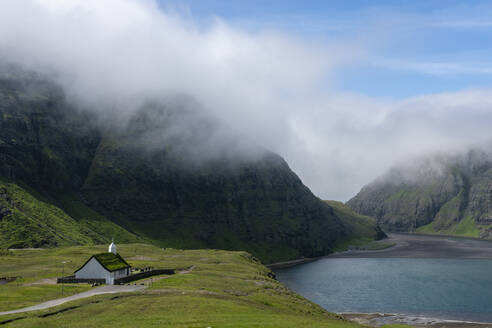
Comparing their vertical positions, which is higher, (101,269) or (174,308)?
(101,269)

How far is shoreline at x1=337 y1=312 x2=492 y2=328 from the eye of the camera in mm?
123750

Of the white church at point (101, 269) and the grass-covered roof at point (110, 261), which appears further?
the grass-covered roof at point (110, 261)

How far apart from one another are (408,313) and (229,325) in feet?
355

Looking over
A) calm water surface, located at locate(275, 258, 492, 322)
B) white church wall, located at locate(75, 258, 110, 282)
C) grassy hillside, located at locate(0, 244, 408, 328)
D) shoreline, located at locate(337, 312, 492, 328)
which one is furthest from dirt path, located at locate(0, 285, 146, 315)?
Result: calm water surface, located at locate(275, 258, 492, 322)

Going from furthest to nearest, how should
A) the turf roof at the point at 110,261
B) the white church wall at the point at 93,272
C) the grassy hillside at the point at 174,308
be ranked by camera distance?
the white church wall at the point at 93,272 < the turf roof at the point at 110,261 < the grassy hillside at the point at 174,308

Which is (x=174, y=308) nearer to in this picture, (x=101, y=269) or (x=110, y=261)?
(x=101, y=269)

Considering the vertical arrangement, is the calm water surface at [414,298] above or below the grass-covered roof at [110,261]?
below

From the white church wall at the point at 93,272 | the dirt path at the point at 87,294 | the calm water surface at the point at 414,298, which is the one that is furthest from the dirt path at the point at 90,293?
the calm water surface at the point at 414,298

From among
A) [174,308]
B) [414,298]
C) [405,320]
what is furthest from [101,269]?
[414,298]

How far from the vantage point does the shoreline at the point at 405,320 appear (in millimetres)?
123750

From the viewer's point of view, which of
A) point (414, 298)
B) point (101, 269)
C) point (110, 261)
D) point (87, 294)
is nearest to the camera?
point (87, 294)

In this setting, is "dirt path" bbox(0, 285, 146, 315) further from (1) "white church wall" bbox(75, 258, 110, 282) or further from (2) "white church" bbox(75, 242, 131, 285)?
(1) "white church wall" bbox(75, 258, 110, 282)

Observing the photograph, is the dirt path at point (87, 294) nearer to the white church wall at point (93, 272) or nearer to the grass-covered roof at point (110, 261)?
the white church wall at point (93, 272)

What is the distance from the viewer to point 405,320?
13150cm
